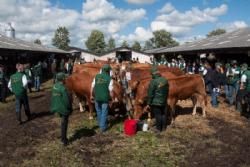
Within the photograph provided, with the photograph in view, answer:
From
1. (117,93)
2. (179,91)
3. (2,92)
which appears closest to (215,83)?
(179,91)

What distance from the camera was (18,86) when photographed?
10.9 m

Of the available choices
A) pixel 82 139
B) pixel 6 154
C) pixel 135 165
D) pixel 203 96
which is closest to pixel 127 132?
pixel 82 139

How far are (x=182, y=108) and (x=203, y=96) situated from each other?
1.47 meters

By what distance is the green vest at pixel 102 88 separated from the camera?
957 cm

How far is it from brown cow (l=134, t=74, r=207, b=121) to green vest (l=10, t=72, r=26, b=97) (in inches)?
139

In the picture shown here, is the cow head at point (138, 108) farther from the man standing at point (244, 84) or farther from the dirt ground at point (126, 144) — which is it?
the man standing at point (244, 84)

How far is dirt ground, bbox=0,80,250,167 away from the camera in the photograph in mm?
7555

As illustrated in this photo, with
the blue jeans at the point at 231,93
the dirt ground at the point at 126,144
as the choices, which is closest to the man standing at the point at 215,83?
the blue jeans at the point at 231,93

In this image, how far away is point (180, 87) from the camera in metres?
11.6

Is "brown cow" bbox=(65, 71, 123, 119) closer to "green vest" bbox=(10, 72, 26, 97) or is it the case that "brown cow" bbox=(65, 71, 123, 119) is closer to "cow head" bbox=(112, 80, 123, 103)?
"cow head" bbox=(112, 80, 123, 103)

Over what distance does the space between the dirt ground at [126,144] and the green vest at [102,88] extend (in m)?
0.99

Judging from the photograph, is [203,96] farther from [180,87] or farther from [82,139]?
[82,139]

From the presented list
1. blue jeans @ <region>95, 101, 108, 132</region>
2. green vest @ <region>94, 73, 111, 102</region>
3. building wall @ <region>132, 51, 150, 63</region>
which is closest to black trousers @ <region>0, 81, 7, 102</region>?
blue jeans @ <region>95, 101, 108, 132</region>

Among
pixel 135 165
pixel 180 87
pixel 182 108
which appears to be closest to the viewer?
pixel 135 165
